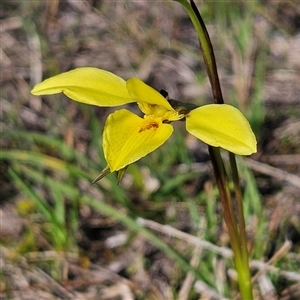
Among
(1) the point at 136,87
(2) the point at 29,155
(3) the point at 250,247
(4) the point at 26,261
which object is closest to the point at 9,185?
(2) the point at 29,155

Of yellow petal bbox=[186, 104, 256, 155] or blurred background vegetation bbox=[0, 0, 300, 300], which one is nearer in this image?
yellow petal bbox=[186, 104, 256, 155]

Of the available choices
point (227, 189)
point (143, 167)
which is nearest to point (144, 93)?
point (227, 189)

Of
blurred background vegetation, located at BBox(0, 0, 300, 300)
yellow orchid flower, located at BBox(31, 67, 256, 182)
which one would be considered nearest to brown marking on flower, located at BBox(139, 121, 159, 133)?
yellow orchid flower, located at BBox(31, 67, 256, 182)

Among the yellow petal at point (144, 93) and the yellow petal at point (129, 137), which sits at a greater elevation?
the yellow petal at point (144, 93)

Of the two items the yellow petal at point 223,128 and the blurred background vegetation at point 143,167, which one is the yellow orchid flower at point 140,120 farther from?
the blurred background vegetation at point 143,167

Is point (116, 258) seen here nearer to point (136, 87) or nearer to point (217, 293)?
point (217, 293)

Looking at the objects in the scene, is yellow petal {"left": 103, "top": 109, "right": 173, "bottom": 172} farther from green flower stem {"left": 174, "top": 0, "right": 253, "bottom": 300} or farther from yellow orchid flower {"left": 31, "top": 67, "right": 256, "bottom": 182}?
green flower stem {"left": 174, "top": 0, "right": 253, "bottom": 300}

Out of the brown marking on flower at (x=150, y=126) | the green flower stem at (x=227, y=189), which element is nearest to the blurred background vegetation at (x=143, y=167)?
the green flower stem at (x=227, y=189)

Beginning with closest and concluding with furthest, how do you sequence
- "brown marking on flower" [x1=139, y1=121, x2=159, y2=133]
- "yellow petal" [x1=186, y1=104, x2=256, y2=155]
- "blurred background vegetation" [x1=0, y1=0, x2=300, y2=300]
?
"yellow petal" [x1=186, y1=104, x2=256, y2=155]
"brown marking on flower" [x1=139, y1=121, x2=159, y2=133]
"blurred background vegetation" [x1=0, y1=0, x2=300, y2=300]
